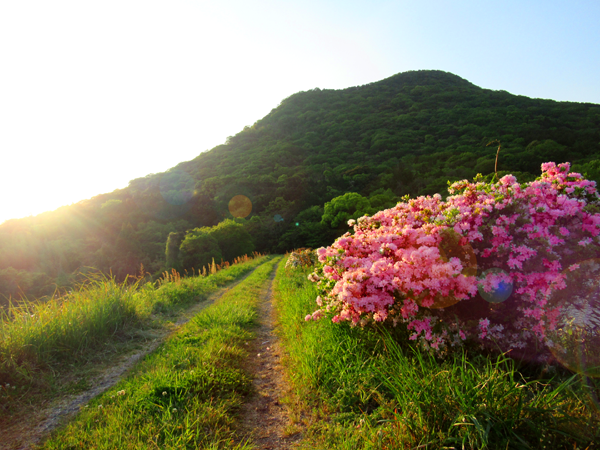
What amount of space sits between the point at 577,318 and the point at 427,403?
172cm

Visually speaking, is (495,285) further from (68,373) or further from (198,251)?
(198,251)

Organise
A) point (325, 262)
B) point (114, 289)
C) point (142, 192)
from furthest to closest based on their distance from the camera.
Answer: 1. point (142, 192)
2. point (114, 289)
3. point (325, 262)

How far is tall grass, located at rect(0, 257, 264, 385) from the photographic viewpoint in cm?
365

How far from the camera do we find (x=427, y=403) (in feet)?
6.63

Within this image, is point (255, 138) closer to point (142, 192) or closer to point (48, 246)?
point (142, 192)

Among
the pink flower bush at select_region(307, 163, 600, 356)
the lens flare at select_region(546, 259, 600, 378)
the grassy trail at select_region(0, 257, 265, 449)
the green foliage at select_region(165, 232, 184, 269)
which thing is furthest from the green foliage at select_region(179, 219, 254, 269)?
the lens flare at select_region(546, 259, 600, 378)

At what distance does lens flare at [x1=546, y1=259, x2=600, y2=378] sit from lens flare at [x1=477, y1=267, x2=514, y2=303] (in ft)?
1.07

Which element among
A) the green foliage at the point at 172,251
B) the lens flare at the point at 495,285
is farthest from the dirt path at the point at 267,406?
the green foliage at the point at 172,251

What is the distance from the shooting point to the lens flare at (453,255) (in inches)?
115

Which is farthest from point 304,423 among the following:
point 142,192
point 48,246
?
point 142,192

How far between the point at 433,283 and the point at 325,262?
165cm

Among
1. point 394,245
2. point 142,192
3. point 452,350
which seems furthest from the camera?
point 142,192

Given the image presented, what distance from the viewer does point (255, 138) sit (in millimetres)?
79500

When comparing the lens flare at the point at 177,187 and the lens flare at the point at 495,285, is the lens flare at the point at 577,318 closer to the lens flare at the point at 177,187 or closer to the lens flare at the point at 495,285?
the lens flare at the point at 495,285
